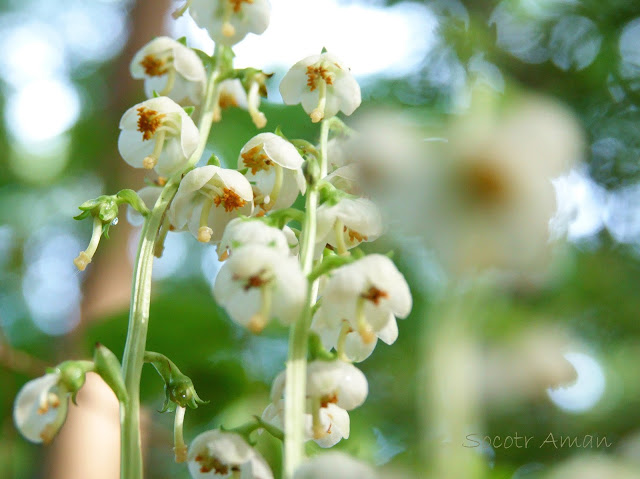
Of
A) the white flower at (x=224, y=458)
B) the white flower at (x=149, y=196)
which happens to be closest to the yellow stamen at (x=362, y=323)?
the white flower at (x=224, y=458)

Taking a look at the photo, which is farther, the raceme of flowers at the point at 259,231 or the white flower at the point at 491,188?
the raceme of flowers at the point at 259,231

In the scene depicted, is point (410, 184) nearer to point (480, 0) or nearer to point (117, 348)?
point (480, 0)

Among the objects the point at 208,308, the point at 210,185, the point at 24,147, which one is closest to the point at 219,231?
the point at 210,185

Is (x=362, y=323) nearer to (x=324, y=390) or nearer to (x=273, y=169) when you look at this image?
(x=324, y=390)

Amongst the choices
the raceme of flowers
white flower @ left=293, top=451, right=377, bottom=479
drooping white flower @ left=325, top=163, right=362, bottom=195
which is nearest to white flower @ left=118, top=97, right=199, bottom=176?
the raceme of flowers

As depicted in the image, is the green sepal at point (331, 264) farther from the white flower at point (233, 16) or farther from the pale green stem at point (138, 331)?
the white flower at point (233, 16)

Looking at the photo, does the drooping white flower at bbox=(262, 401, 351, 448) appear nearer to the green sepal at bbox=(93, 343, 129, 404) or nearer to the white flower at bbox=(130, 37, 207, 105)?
the green sepal at bbox=(93, 343, 129, 404)
